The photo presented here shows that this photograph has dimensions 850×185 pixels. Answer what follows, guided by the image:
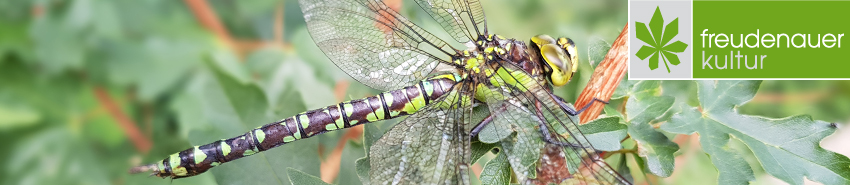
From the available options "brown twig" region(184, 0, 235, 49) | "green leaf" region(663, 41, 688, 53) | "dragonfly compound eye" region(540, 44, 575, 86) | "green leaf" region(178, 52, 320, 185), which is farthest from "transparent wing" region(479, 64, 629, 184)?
"brown twig" region(184, 0, 235, 49)

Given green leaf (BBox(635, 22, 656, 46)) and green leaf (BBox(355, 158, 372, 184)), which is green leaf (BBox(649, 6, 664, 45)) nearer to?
green leaf (BBox(635, 22, 656, 46))

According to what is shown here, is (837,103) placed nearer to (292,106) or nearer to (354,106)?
(354,106)

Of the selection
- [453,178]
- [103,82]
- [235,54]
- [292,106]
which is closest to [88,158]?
[103,82]

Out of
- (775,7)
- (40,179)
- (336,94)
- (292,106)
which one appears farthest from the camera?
(40,179)

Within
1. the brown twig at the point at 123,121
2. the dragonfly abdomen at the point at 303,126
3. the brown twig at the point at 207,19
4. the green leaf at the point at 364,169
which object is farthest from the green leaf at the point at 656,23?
the brown twig at the point at 123,121

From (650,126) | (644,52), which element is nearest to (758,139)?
(650,126)

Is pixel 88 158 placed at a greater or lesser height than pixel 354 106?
lesser
